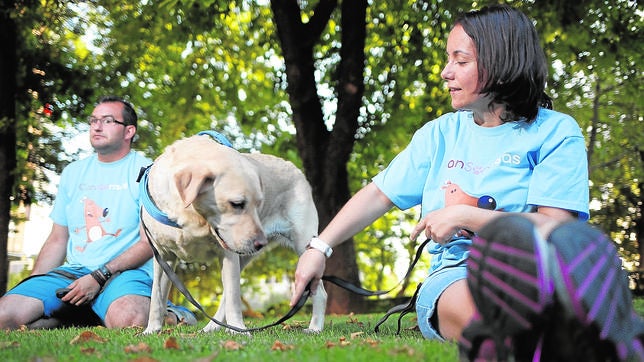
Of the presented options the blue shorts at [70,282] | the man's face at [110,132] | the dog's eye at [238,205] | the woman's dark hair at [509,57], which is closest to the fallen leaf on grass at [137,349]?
the dog's eye at [238,205]

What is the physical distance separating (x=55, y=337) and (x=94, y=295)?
1729 millimetres

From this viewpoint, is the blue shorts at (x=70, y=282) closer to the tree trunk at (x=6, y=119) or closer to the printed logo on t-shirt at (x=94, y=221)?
the printed logo on t-shirt at (x=94, y=221)

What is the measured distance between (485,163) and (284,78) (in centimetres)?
1117

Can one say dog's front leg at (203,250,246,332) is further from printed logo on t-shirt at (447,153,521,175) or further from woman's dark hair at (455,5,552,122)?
woman's dark hair at (455,5,552,122)

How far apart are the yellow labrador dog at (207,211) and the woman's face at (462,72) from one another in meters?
1.54

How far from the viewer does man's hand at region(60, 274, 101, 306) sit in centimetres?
621

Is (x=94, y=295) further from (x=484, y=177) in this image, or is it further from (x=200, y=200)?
(x=484, y=177)

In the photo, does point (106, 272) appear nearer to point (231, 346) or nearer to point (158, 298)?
point (158, 298)

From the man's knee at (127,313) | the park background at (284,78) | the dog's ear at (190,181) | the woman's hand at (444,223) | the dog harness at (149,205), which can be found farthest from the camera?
the park background at (284,78)

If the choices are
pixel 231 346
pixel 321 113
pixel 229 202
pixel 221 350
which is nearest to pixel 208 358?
pixel 221 350

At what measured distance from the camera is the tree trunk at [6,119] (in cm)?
1175

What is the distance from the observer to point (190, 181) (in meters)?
4.40

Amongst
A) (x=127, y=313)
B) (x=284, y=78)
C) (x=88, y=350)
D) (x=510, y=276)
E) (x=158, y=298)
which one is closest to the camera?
(x=510, y=276)

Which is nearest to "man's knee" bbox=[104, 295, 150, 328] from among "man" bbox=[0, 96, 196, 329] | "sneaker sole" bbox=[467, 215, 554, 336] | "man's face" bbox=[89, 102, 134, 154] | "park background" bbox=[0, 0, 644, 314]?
"man" bbox=[0, 96, 196, 329]
